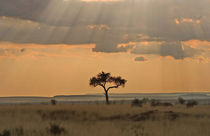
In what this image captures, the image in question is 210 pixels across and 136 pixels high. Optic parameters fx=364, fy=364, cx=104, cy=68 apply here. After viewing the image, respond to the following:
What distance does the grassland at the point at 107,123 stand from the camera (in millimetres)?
24406

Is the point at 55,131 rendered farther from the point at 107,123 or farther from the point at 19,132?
the point at 107,123

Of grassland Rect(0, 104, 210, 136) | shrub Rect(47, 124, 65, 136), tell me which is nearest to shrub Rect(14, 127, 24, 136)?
grassland Rect(0, 104, 210, 136)

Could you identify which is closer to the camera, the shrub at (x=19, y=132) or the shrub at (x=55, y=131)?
the shrub at (x=19, y=132)

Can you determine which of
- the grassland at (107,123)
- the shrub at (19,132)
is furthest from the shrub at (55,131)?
the shrub at (19,132)

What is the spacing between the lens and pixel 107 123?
32.0 m

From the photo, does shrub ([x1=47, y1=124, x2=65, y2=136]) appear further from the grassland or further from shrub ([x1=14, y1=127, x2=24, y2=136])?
shrub ([x1=14, y1=127, x2=24, y2=136])

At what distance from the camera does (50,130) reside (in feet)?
81.6

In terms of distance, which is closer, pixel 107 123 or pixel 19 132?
pixel 19 132

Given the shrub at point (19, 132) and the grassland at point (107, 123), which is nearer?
the shrub at point (19, 132)

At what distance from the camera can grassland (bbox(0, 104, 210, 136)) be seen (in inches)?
961

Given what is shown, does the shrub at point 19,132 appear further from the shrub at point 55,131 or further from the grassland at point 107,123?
the shrub at point 55,131

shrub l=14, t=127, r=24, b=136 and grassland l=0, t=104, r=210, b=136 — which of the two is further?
grassland l=0, t=104, r=210, b=136

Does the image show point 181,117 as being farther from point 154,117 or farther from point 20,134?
point 20,134

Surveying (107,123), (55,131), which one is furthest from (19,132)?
(107,123)
